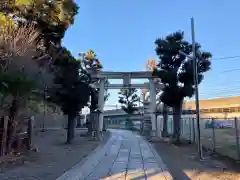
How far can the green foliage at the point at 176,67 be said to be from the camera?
1706 cm

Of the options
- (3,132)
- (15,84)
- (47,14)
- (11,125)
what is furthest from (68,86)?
(15,84)

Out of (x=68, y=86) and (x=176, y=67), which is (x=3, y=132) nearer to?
(x=68, y=86)

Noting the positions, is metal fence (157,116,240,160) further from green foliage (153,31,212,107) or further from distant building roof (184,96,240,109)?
distant building roof (184,96,240,109)

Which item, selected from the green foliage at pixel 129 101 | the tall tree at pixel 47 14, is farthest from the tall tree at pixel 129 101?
Answer: the tall tree at pixel 47 14

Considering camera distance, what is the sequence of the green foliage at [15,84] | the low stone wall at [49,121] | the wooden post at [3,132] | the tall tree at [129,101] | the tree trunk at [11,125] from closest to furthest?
1. the green foliage at [15,84]
2. the wooden post at [3,132]
3. the tree trunk at [11,125]
4. the low stone wall at [49,121]
5. the tall tree at [129,101]

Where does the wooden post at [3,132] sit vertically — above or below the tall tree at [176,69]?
below

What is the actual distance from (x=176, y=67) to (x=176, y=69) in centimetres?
24

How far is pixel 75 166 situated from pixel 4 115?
3.34 meters

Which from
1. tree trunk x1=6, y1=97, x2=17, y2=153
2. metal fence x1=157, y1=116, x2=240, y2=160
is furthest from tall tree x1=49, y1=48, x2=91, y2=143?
metal fence x1=157, y1=116, x2=240, y2=160

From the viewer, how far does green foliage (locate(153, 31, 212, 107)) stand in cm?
1706

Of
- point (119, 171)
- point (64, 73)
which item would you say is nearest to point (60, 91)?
point (64, 73)

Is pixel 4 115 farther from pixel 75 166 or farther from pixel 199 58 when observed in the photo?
pixel 199 58

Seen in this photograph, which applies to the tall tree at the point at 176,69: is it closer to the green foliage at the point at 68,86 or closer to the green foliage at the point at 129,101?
the green foliage at the point at 68,86

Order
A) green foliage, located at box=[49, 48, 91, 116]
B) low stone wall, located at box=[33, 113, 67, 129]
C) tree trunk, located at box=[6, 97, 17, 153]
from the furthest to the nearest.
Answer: low stone wall, located at box=[33, 113, 67, 129] → green foliage, located at box=[49, 48, 91, 116] → tree trunk, located at box=[6, 97, 17, 153]
